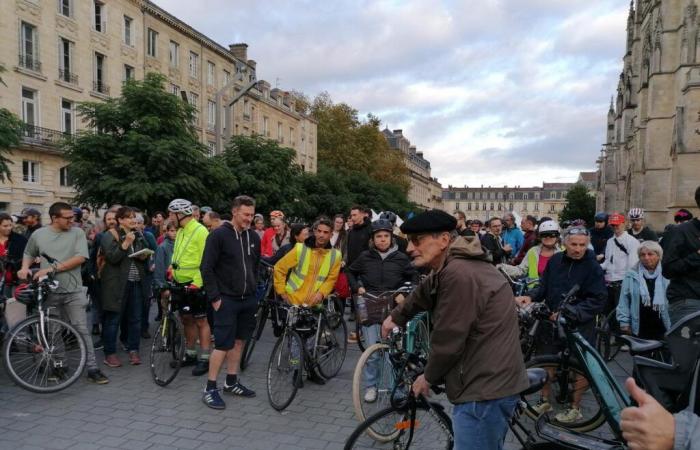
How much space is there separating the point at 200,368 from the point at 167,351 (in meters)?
0.57

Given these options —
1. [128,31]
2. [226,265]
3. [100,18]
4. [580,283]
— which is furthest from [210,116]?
[580,283]

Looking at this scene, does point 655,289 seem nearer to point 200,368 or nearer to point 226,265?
point 226,265

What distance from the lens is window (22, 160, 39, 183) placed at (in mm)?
27856

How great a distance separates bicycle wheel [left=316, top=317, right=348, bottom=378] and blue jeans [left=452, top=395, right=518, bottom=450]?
11.5 ft

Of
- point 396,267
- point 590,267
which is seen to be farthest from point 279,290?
point 590,267

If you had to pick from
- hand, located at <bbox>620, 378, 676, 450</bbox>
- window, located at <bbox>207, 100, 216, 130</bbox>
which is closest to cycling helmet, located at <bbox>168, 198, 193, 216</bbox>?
hand, located at <bbox>620, 378, 676, 450</bbox>

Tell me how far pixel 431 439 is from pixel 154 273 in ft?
20.7

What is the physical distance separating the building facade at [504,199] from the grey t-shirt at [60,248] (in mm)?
173329

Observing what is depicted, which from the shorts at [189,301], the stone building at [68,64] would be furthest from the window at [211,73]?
the shorts at [189,301]

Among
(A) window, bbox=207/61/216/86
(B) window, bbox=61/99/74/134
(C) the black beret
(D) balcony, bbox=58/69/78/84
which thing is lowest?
(C) the black beret

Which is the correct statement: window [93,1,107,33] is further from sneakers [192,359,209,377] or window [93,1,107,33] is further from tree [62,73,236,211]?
sneakers [192,359,209,377]

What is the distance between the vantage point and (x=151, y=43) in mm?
37594

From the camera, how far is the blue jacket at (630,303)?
6270 mm

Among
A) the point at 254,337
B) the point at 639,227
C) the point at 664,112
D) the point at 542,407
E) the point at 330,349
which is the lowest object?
the point at 254,337
